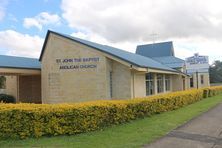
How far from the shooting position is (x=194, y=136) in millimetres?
11133

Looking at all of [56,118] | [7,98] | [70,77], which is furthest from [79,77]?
[56,118]

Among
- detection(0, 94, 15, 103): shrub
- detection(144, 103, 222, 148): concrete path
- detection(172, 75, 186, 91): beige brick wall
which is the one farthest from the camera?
detection(172, 75, 186, 91): beige brick wall

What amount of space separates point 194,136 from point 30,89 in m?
19.8

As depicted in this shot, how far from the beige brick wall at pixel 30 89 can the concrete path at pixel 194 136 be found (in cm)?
1670

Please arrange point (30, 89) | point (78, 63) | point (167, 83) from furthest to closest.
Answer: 1. point (167, 83)
2. point (30, 89)
3. point (78, 63)

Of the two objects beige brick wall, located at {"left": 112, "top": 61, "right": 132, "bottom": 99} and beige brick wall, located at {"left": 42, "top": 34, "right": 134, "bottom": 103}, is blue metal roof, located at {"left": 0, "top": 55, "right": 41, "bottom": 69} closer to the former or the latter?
beige brick wall, located at {"left": 42, "top": 34, "right": 134, "bottom": 103}

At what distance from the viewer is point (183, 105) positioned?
22766 mm

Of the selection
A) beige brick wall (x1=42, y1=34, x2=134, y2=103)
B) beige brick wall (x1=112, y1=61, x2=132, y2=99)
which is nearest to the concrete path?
beige brick wall (x1=112, y1=61, x2=132, y2=99)

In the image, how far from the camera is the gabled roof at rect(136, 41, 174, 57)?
49062 mm

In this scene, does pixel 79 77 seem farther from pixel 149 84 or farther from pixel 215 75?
pixel 215 75

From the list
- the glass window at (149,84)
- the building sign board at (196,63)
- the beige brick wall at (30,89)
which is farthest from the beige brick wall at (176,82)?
the beige brick wall at (30,89)

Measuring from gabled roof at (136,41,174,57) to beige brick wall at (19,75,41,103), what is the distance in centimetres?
2403

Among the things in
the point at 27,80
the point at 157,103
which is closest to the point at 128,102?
the point at 157,103

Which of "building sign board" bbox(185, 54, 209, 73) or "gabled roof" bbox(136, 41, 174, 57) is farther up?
"gabled roof" bbox(136, 41, 174, 57)
